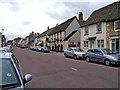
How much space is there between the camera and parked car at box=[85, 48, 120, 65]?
20.8 meters

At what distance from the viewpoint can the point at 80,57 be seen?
29.8 m

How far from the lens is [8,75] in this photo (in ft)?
16.5

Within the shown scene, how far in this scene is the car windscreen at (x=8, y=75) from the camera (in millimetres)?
4762

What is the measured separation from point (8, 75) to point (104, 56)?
1764 centimetres

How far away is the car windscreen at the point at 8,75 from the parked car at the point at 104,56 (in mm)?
16401

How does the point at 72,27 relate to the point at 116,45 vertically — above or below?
above

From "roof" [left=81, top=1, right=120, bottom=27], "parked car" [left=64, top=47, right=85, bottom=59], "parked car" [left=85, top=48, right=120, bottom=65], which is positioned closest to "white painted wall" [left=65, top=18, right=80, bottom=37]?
"roof" [left=81, top=1, right=120, bottom=27]

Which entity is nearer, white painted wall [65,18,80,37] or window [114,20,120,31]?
window [114,20,120,31]

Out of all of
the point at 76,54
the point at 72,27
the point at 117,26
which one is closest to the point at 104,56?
the point at 76,54

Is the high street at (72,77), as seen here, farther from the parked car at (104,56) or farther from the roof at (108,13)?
the roof at (108,13)

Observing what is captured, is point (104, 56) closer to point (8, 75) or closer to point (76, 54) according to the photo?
point (76, 54)

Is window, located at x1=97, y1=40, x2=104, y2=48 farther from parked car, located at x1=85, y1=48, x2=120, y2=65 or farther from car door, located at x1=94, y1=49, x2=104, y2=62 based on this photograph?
car door, located at x1=94, y1=49, x2=104, y2=62

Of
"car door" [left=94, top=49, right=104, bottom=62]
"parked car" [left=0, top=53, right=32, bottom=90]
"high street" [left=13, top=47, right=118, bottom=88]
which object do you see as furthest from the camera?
"car door" [left=94, top=49, right=104, bottom=62]

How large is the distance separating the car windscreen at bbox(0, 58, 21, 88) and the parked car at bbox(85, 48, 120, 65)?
16.4 metres
